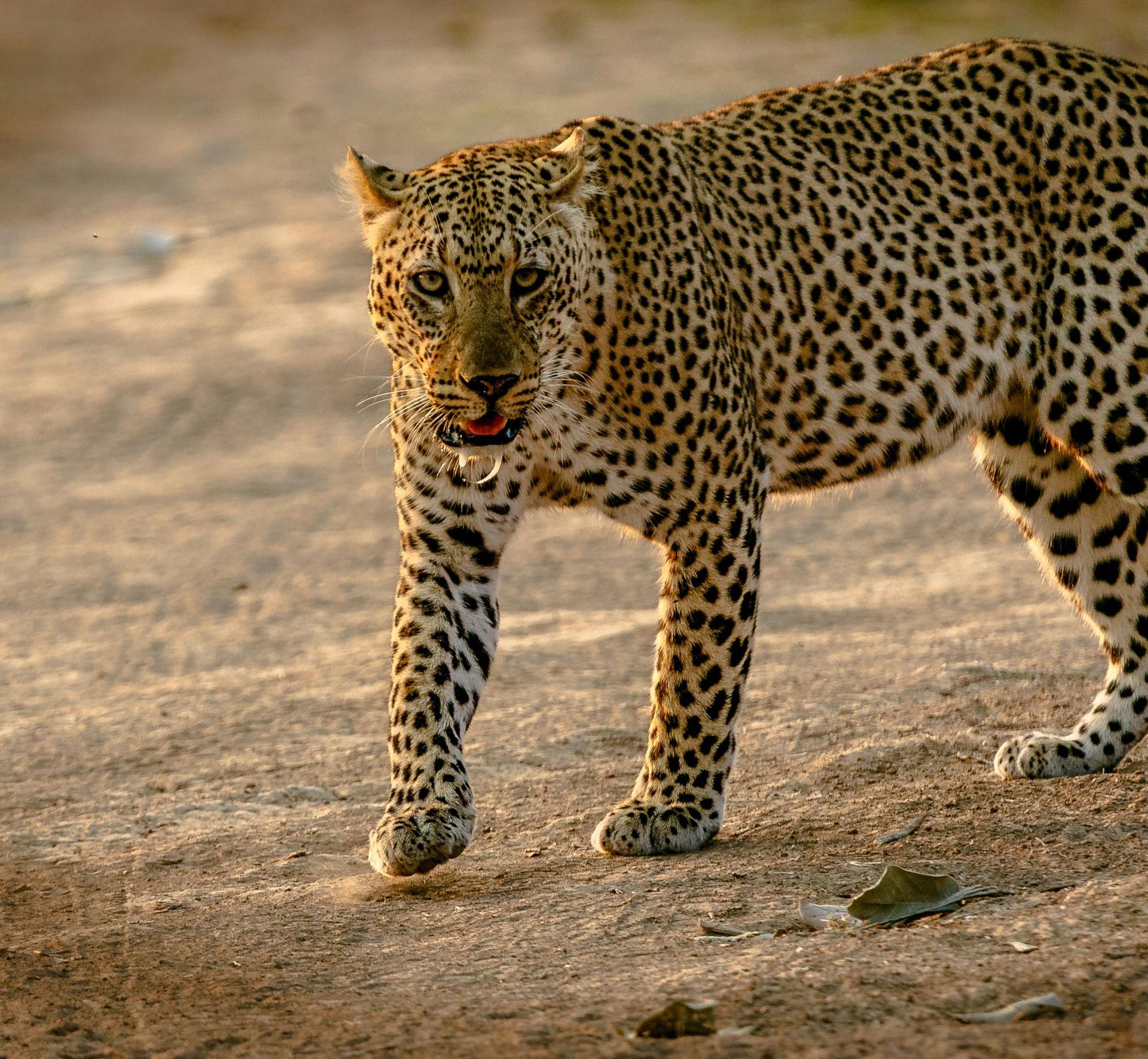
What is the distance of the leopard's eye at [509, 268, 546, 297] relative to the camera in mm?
6301

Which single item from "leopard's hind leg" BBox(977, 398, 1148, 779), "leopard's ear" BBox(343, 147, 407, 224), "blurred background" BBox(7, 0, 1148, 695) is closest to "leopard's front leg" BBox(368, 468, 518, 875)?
"leopard's ear" BBox(343, 147, 407, 224)

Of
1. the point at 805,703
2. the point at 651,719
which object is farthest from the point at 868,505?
the point at 651,719

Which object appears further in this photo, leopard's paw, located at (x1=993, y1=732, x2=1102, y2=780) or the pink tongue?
leopard's paw, located at (x1=993, y1=732, x2=1102, y2=780)

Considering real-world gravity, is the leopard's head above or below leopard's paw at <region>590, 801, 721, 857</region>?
above

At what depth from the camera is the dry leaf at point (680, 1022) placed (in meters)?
4.67

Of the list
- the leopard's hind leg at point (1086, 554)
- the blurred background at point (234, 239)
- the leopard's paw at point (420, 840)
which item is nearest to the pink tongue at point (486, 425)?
the leopard's paw at point (420, 840)

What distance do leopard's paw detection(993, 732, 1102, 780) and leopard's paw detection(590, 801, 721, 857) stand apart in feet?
3.78

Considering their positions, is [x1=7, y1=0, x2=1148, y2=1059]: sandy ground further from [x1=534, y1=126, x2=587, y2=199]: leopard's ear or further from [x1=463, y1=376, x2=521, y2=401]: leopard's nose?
[x1=534, y1=126, x2=587, y2=199]: leopard's ear

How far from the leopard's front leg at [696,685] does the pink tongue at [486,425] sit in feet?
2.75

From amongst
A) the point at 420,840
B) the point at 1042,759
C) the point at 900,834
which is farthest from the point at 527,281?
the point at 1042,759

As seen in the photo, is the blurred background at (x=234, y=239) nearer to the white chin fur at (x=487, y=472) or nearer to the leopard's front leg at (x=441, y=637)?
the leopard's front leg at (x=441, y=637)

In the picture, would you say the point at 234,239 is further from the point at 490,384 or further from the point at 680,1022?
the point at 680,1022

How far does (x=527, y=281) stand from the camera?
20.7 feet

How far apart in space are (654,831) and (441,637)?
0.92m
